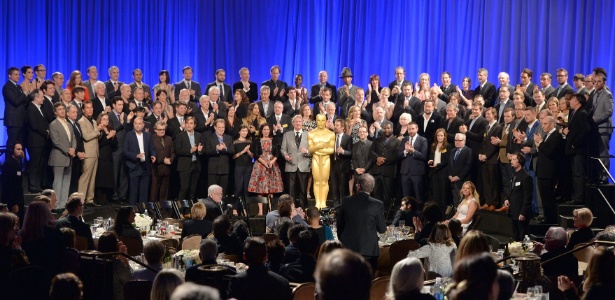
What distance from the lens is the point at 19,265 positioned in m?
6.64

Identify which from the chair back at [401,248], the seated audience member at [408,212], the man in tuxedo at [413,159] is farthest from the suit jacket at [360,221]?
the man in tuxedo at [413,159]

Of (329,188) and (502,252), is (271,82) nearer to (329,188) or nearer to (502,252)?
(329,188)

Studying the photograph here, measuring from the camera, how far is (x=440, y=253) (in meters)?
8.46

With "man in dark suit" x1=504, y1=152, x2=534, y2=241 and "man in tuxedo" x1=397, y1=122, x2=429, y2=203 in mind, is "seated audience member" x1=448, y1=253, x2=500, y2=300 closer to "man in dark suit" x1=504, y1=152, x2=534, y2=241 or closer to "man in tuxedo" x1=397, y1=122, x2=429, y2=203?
"man in dark suit" x1=504, y1=152, x2=534, y2=241

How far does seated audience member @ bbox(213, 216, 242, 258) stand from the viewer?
898 centimetres

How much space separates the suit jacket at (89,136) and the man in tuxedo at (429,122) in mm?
5612

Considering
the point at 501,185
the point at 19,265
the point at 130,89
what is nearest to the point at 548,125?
the point at 501,185

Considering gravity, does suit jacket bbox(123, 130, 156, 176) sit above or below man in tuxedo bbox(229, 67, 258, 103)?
below

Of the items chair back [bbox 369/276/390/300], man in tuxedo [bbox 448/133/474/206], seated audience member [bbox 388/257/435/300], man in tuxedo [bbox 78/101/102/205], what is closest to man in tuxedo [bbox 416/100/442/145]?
man in tuxedo [bbox 448/133/474/206]

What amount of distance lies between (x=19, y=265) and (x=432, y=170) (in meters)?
9.69

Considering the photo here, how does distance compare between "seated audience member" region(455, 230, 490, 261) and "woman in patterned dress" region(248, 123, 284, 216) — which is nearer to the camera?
"seated audience member" region(455, 230, 490, 261)

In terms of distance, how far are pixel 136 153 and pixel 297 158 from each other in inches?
112

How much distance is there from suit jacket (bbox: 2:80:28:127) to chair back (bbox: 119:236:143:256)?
6.01 m

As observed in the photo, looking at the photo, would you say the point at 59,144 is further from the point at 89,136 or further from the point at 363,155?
the point at 363,155
